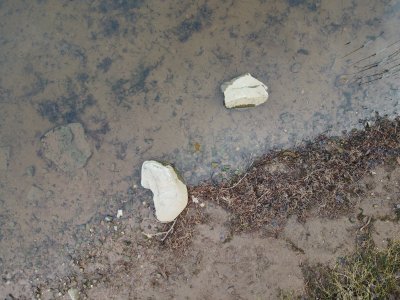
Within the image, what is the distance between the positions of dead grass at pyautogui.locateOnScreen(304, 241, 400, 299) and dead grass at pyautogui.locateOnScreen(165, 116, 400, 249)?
478 mm

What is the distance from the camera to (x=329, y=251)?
163 inches

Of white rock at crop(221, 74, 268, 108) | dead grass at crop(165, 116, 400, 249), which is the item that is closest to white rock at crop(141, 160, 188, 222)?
dead grass at crop(165, 116, 400, 249)

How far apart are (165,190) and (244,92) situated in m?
1.21

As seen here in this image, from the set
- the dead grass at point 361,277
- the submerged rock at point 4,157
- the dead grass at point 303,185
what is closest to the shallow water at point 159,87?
the submerged rock at point 4,157

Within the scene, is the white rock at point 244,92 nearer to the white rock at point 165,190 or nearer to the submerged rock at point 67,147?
the white rock at point 165,190

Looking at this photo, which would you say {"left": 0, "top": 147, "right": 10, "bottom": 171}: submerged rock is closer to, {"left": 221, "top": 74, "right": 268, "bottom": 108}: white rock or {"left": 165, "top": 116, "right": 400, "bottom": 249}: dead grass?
{"left": 165, "top": 116, "right": 400, "bottom": 249}: dead grass

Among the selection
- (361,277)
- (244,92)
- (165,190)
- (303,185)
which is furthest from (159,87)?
(361,277)

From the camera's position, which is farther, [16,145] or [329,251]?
[16,145]

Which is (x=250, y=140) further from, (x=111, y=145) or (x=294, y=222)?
(x=111, y=145)

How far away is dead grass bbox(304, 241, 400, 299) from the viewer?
156 inches

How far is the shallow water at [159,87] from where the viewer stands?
168 inches

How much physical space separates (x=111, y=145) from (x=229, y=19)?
174 cm

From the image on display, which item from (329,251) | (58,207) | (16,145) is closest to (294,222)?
(329,251)

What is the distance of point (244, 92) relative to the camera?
4168 millimetres
